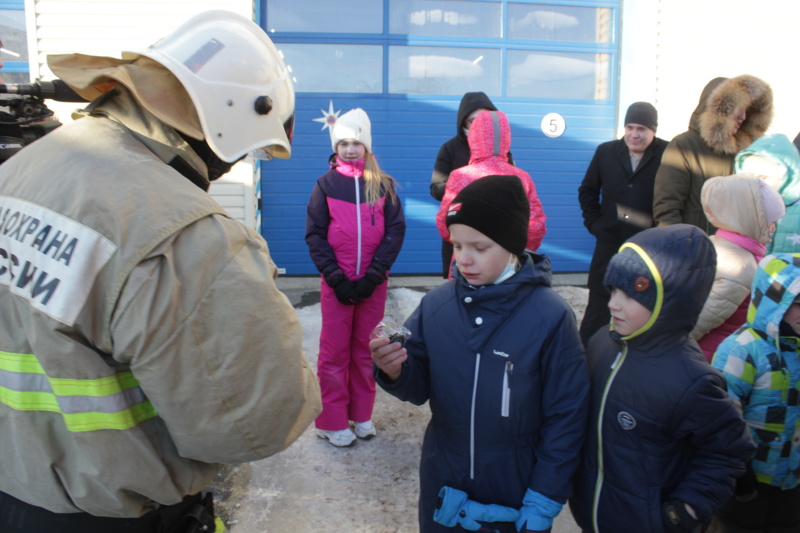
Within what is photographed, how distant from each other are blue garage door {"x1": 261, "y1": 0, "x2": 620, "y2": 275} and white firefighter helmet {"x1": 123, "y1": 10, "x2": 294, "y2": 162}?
5.54m

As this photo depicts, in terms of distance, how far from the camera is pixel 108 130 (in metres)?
1.35

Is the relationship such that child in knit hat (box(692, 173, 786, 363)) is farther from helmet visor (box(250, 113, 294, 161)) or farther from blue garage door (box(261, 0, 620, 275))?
blue garage door (box(261, 0, 620, 275))

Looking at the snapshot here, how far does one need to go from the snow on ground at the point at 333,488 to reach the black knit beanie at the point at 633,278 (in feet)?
5.23

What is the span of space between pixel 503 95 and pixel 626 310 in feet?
19.5

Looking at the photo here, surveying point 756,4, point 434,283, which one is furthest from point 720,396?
point 756,4

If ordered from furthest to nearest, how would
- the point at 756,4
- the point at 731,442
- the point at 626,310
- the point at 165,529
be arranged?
the point at 756,4 → the point at 626,310 → the point at 731,442 → the point at 165,529

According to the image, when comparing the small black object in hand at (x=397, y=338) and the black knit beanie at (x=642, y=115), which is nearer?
the small black object in hand at (x=397, y=338)

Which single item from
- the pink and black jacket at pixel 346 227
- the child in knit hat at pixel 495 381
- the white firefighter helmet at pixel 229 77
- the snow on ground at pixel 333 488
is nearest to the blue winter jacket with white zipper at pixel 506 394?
the child in knit hat at pixel 495 381

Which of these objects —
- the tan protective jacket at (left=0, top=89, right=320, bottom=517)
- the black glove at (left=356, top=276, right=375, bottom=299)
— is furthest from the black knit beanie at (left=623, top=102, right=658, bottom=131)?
the tan protective jacket at (left=0, top=89, right=320, bottom=517)

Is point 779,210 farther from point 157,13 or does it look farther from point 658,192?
point 157,13

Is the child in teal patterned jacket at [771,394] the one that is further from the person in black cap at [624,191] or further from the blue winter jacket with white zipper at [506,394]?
the person in black cap at [624,191]

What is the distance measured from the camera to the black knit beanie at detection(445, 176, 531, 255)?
2.09 m

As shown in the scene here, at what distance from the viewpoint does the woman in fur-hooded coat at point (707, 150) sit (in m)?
3.79

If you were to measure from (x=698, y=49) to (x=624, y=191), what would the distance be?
4.14 metres
